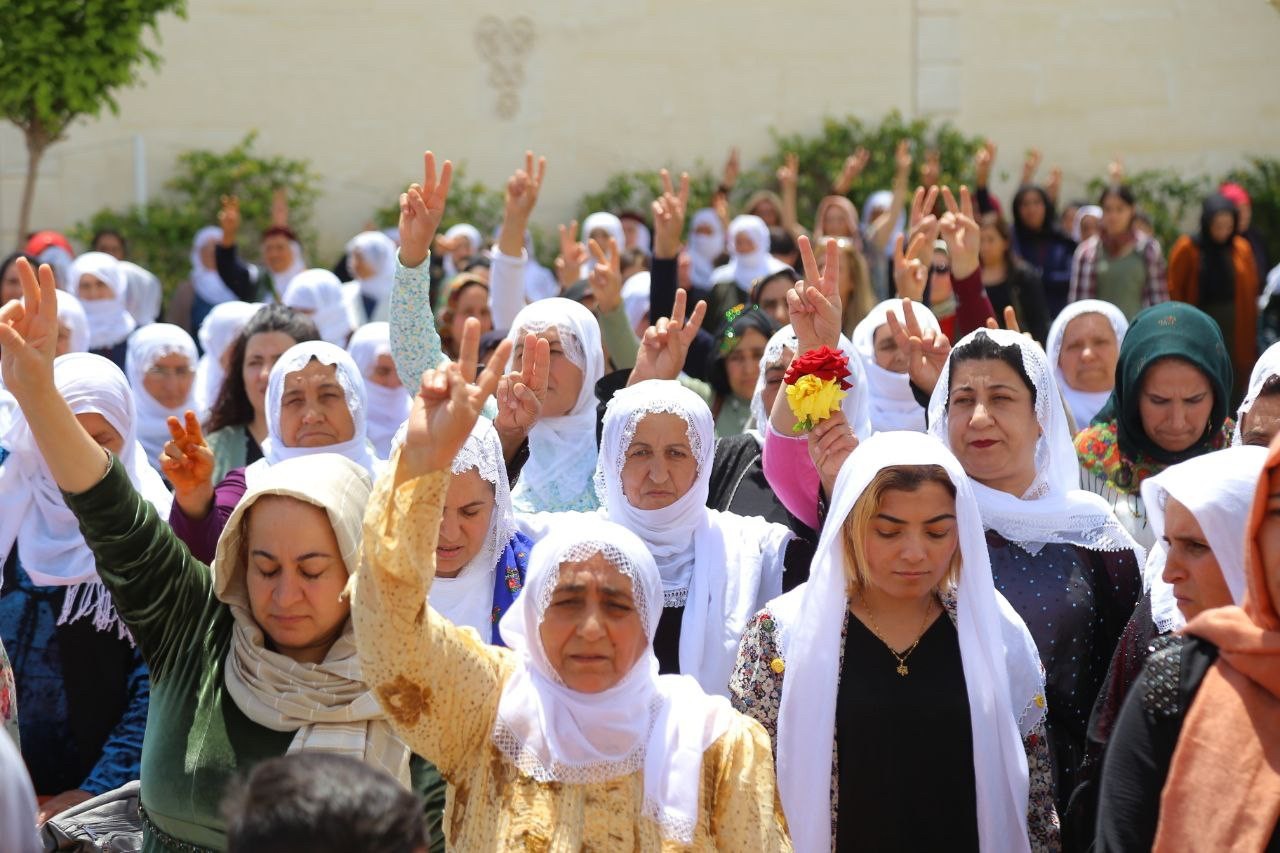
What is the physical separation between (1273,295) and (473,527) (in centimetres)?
731

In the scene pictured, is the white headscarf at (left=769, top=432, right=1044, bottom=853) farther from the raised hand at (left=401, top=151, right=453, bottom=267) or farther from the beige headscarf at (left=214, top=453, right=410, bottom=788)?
the raised hand at (left=401, top=151, right=453, bottom=267)

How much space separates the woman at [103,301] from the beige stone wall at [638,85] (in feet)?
13.3

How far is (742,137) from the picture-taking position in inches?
550

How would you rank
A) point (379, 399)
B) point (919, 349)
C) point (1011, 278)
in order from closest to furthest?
point (919, 349) → point (379, 399) → point (1011, 278)

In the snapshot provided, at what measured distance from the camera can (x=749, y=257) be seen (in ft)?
32.5

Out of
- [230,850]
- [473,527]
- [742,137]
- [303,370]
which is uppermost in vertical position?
[742,137]

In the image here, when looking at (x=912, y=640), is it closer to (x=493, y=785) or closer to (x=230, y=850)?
(x=493, y=785)

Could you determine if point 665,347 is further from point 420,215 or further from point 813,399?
point 813,399

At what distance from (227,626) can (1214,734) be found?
188 centimetres

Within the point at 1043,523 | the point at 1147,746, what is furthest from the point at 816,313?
the point at 1147,746

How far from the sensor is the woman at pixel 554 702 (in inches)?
105

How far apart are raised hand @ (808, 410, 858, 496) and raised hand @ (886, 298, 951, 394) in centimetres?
90

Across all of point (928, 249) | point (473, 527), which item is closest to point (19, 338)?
point (473, 527)

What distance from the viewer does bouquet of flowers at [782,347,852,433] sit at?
3.78 m
